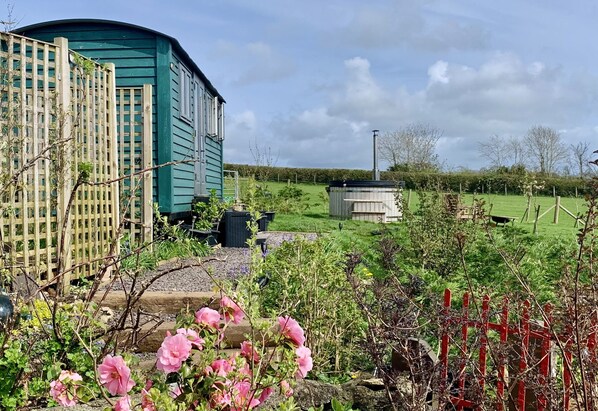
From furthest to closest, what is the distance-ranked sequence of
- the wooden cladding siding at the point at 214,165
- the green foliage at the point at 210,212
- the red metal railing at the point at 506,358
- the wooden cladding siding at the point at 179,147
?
the wooden cladding siding at the point at 214,165, the wooden cladding siding at the point at 179,147, the green foliage at the point at 210,212, the red metal railing at the point at 506,358

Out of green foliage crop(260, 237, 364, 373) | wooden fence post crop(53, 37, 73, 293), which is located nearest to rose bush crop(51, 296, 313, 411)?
green foliage crop(260, 237, 364, 373)

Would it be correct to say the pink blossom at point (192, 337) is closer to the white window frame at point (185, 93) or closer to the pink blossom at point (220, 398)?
the pink blossom at point (220, 398)

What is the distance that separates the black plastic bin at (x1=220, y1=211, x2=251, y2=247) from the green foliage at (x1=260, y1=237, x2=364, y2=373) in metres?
6.45

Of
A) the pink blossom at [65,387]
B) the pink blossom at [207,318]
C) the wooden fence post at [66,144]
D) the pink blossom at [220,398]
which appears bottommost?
the pink blossom at [65,387]

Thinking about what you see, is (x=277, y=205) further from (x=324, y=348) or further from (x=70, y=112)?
(x=324, y=348)

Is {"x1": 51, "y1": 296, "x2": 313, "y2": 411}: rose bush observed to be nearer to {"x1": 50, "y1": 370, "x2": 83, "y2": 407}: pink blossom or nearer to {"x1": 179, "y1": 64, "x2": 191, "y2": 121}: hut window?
{"x1": 50, "y1": 370, "x2": 83, "y2": 407}: pink blossom

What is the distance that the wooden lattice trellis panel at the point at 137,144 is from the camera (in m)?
8.81

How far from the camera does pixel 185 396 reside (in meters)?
1.67

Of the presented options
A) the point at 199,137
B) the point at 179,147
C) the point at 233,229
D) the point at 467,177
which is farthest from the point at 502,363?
the point at 467,177

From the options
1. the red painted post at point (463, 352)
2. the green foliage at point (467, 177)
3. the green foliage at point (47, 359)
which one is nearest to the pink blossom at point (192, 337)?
the green foliage at point (47, 359)

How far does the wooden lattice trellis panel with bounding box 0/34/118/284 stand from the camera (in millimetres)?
5566

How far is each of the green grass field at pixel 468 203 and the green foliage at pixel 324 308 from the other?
1.13 meters

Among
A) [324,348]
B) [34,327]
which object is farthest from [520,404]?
[34,327]

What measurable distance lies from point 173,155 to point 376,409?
7662 millimetres
